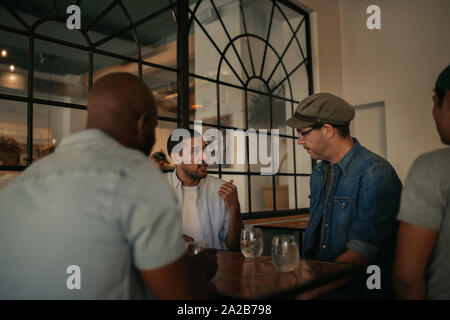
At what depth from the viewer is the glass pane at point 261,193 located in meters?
3.68

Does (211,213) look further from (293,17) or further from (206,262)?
(293,17)

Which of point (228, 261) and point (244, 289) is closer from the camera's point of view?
point (244, 289)

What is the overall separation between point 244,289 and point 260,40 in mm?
3214

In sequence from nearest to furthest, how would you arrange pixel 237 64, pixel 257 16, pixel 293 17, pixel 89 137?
pixel 89 137, pixel 237 64, pixel 257 16, pixel 293 17

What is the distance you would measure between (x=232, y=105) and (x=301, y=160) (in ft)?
3.97

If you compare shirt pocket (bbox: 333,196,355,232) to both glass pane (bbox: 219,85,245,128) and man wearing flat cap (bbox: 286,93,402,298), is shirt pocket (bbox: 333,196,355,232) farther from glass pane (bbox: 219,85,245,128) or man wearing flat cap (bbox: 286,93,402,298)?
glass pane (bbox: 219,85,245,128)

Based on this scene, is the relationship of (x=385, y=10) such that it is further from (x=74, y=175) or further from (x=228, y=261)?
(x=74, y=175)

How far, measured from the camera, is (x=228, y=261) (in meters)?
1.62

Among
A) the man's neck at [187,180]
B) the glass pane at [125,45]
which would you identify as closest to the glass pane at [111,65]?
the glass pane at [125,45]

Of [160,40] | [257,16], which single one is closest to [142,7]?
[160,40]

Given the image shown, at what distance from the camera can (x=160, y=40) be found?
10.0 ft

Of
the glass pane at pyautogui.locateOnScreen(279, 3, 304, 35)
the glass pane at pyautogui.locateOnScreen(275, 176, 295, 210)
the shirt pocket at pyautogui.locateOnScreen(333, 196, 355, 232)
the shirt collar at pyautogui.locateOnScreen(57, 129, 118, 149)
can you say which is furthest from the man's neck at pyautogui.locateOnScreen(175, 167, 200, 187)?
the glass pane at pyautogui.locateOnScreen(279, 3, 304, 35)

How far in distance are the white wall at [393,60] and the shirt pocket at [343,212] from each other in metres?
2.76
